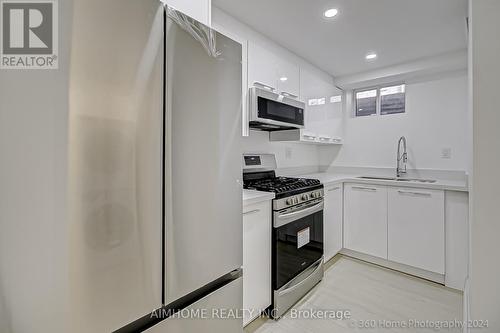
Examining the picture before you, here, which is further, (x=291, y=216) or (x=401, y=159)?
(x=401, y=159)

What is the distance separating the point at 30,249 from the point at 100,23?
639mm

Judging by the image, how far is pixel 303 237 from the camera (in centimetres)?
205

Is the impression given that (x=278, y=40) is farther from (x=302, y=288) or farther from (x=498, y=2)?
(x=302, y=288)

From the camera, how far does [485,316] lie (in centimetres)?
108

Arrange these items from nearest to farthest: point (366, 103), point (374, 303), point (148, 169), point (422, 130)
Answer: point (148, 169) → point (374, 303) → point (422, 130) → point (366, 103)

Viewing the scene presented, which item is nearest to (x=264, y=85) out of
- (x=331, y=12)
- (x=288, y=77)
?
(x=288, y=77)

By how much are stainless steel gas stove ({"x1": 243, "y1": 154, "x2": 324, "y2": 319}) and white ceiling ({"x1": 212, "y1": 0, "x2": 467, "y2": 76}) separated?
1256 millimetres

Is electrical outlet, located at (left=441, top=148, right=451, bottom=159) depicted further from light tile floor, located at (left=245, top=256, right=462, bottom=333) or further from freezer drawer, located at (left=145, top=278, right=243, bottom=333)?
freezer drawer, located at (left=145, top=278, right=243, bottom=333)

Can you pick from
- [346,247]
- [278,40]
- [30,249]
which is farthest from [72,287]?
[346,247]

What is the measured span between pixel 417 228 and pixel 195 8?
2785 millimetres

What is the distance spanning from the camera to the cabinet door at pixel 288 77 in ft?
7.64

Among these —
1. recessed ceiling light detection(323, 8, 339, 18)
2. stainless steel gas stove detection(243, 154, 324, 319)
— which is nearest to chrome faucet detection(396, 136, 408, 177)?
stainless steel gas stove detection(243, 154, 324, 319)

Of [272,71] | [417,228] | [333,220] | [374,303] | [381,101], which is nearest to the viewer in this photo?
[374,303]

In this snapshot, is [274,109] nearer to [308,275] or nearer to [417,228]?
[308,275]
